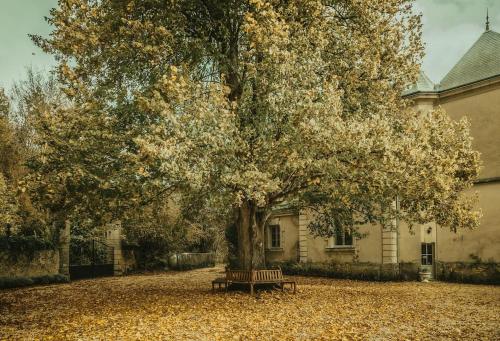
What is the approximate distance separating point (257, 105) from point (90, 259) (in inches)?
593

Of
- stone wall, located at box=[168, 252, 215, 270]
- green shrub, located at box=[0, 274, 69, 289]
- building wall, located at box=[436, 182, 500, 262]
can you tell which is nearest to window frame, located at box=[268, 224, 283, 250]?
stone wall, located at box=[168, 252, 215, 270]

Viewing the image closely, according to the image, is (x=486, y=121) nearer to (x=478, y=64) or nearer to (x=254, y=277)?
(x=478, y=64)

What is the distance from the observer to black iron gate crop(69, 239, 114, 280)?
2165cm

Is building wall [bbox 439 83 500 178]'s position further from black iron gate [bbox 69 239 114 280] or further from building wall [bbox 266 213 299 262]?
black iron gate [bbox 69 239 114 280]

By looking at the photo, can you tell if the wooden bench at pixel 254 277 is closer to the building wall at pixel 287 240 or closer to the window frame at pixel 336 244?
the window frame at pixel 336 244

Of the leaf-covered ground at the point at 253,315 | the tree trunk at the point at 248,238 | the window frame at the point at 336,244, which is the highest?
the tree trunk at the point at 248,238

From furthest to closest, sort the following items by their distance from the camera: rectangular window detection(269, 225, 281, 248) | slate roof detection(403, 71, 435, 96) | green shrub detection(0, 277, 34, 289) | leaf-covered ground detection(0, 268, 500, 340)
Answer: rectangular window detection(269, 225, 281, 248), slate roof detection(403, 71, 435, 96), green shrub detection(0, 277, 34, 289), leaf-covered ground detection(0, 268, 500, 340)

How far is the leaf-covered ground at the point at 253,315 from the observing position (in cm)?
816

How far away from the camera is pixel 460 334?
809cm

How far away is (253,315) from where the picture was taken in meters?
10.1

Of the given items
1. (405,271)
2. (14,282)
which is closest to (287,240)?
(405,271)

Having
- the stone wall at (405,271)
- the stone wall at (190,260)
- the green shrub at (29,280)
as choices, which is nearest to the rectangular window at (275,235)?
the stone wall at (405,271)

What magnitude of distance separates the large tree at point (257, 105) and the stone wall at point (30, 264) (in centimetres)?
869

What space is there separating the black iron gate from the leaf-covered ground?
248 inches
